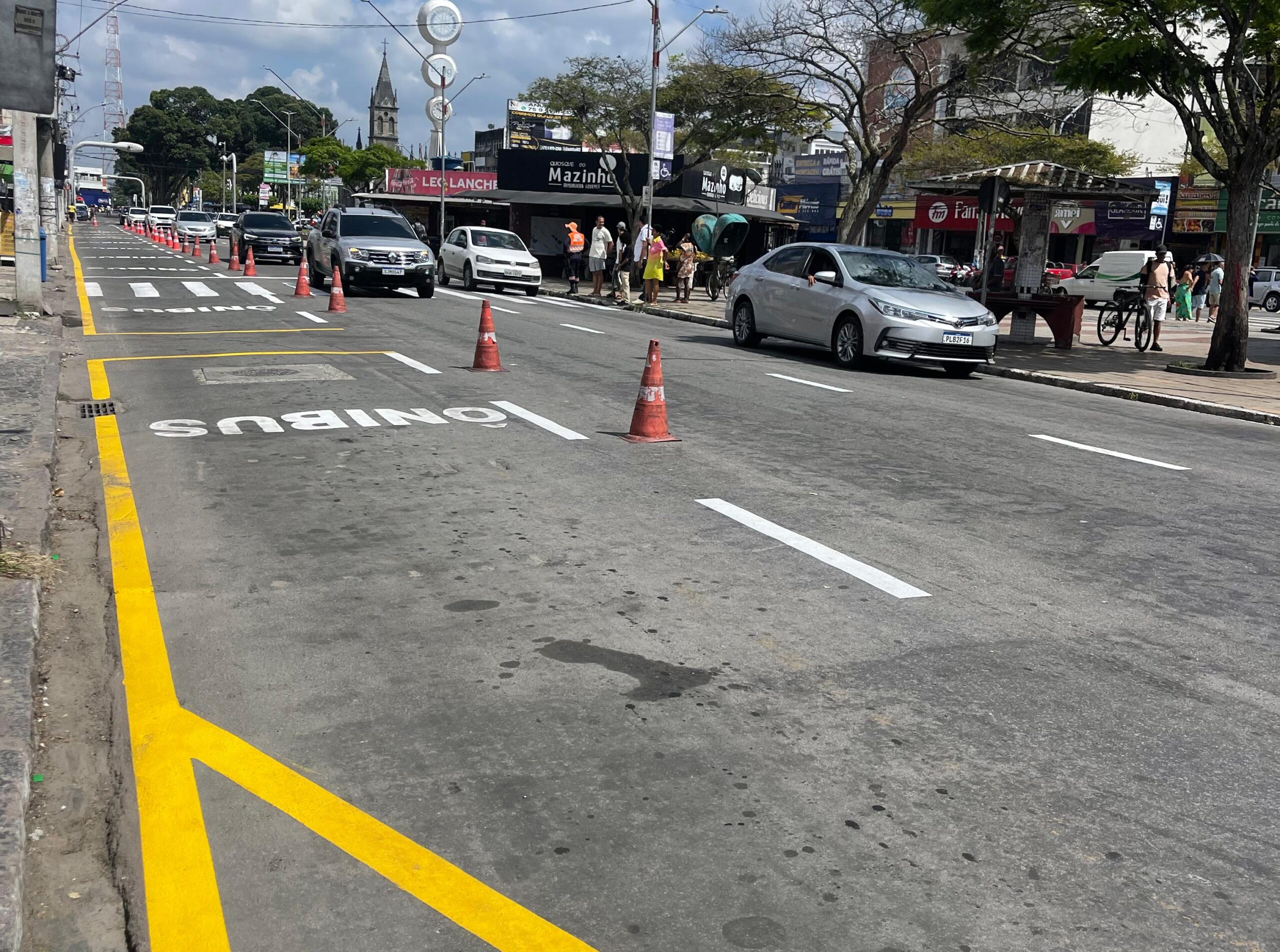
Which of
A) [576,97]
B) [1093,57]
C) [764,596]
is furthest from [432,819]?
[576,97]

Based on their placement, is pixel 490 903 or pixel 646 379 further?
pixel 646 379

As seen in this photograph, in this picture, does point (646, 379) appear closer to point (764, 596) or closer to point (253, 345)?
point (764, 596)

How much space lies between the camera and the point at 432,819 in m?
3.57

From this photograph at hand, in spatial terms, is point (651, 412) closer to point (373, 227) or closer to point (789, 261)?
point (789, 261)

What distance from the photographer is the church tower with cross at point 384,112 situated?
609ft

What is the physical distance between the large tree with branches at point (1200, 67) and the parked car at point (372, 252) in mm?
11283

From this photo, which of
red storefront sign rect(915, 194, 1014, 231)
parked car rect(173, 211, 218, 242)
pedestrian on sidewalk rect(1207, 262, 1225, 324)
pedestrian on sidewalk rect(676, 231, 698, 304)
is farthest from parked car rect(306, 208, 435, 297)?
red storefront sign rect(915, 194, 1014, 231)

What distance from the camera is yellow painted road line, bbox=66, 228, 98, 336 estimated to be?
17.7m

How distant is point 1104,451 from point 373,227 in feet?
63.1

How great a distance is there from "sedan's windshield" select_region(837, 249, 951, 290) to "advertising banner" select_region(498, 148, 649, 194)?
29.9 m

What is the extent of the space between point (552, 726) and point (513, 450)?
5.09 metres

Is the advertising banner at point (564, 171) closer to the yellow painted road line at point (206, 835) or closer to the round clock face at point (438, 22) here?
the round clock face at point (438, 22)

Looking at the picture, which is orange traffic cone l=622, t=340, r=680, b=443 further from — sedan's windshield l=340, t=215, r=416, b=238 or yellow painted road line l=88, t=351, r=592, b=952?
sedan's windshield l=340, t=215, r=416, b=238

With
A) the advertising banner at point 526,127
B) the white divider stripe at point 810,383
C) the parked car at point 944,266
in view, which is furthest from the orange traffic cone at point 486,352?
the advertising banner at point 526,127
